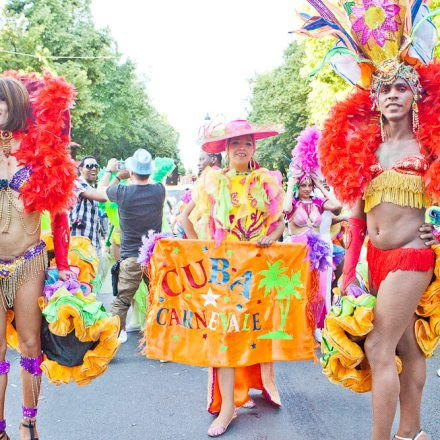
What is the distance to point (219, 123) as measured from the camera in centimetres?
405

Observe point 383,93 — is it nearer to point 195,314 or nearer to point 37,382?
point 195,314

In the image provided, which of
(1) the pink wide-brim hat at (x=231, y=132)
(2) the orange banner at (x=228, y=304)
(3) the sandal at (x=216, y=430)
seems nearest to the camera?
(3) the sandal at (x=216, y=430)

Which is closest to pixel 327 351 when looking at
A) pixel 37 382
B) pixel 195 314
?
pixel 195 314

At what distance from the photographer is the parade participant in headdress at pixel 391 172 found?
9.18 ft

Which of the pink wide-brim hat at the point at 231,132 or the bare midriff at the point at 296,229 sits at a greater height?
the pink wide-brim hat at the point at 231,132

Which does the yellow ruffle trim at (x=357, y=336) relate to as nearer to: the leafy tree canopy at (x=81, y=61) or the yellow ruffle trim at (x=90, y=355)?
the yellow ruffle trim at (x=90, y=355)

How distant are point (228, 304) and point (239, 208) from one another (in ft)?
2.17

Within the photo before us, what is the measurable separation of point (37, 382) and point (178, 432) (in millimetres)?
966

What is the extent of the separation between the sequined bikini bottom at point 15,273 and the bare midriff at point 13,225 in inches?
1.4

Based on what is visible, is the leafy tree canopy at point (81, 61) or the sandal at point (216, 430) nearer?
the sandal at point (216, 430)

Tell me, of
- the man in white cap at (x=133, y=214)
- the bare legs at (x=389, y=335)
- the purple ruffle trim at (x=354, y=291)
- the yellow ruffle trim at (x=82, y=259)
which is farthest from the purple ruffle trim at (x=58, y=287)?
the man in white cap at (x=133, y=214)

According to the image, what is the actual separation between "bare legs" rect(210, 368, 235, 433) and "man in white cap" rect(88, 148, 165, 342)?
2047mm

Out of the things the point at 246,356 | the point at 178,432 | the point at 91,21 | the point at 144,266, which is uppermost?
the point at 91,21

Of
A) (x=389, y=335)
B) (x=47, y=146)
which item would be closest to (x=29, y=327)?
A: (x=47, y=146)
